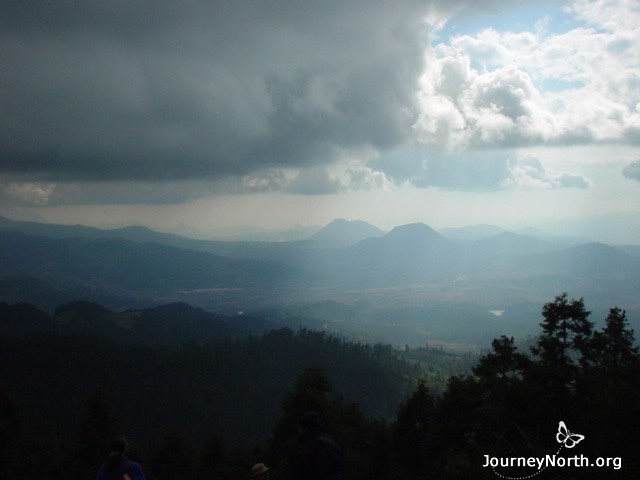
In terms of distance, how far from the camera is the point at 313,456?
8.28m

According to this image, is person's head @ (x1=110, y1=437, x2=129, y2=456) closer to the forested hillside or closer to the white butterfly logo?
the forested hillside

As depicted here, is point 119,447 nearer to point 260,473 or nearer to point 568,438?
point 260,473

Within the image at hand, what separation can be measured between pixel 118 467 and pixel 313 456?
14.3ft

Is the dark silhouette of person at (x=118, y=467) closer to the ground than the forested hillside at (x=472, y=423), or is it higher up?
higher up

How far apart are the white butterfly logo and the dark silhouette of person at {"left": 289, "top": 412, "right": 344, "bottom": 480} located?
1492 centimetres

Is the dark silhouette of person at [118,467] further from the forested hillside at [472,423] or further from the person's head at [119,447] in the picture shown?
the forested hillside at [472,423]

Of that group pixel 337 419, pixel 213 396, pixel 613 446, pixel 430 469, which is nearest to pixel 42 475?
pixel 337 419

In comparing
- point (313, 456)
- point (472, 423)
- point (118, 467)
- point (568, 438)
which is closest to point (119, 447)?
point (118, 467)

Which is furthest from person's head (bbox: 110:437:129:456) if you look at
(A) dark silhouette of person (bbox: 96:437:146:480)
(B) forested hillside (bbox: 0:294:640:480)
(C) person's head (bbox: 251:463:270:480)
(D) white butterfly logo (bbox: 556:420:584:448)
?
(D) white butterfly logo (bbox: 556:420:584:448)

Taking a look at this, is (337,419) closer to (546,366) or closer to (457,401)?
(457,401)

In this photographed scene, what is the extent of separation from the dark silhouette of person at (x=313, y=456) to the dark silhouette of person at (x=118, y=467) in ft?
12.1

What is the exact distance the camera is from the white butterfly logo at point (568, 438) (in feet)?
65.6

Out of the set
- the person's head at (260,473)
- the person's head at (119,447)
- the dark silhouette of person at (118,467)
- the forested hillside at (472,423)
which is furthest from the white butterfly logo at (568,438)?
the person's head at (119,447)

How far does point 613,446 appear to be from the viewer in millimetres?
16703
